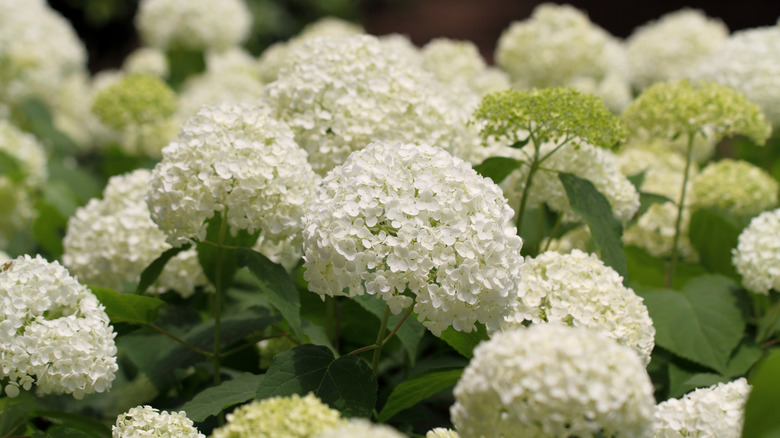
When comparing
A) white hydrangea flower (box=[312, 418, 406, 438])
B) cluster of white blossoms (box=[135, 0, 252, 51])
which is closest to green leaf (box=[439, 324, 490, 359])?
white hydrangea flower (box=[312, 418, 406, 438])

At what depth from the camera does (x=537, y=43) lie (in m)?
3.95

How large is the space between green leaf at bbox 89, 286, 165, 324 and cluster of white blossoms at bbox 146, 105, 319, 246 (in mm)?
184

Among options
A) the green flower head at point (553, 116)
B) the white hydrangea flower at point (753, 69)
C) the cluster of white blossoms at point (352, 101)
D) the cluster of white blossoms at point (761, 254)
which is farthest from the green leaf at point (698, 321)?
the white hydrangea flower at point (753, 69)

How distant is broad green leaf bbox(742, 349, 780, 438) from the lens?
49.7 inches

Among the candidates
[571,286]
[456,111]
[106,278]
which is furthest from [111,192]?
[571,286]

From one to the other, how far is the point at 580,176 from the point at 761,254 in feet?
1.95

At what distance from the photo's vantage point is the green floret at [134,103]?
355cm

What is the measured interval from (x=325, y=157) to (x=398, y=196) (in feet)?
1.91

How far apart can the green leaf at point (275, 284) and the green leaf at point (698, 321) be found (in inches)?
40.8

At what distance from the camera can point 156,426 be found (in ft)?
5.28

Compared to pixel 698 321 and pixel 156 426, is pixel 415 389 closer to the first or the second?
pixel 156 426

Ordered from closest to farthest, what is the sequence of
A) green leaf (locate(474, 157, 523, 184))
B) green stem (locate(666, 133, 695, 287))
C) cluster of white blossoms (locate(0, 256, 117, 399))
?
cluster of white blossoms (locate(0, 256, 117, 399)) < green leaf (locate(474, 157, 523, 184)) < green stem (locate(666, 133, 695, 287))

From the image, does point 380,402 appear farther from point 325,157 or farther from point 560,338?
point 560,338

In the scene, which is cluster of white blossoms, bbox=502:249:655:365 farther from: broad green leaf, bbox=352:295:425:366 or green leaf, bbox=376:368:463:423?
broad green leaf, bbox=352:295:425:366
